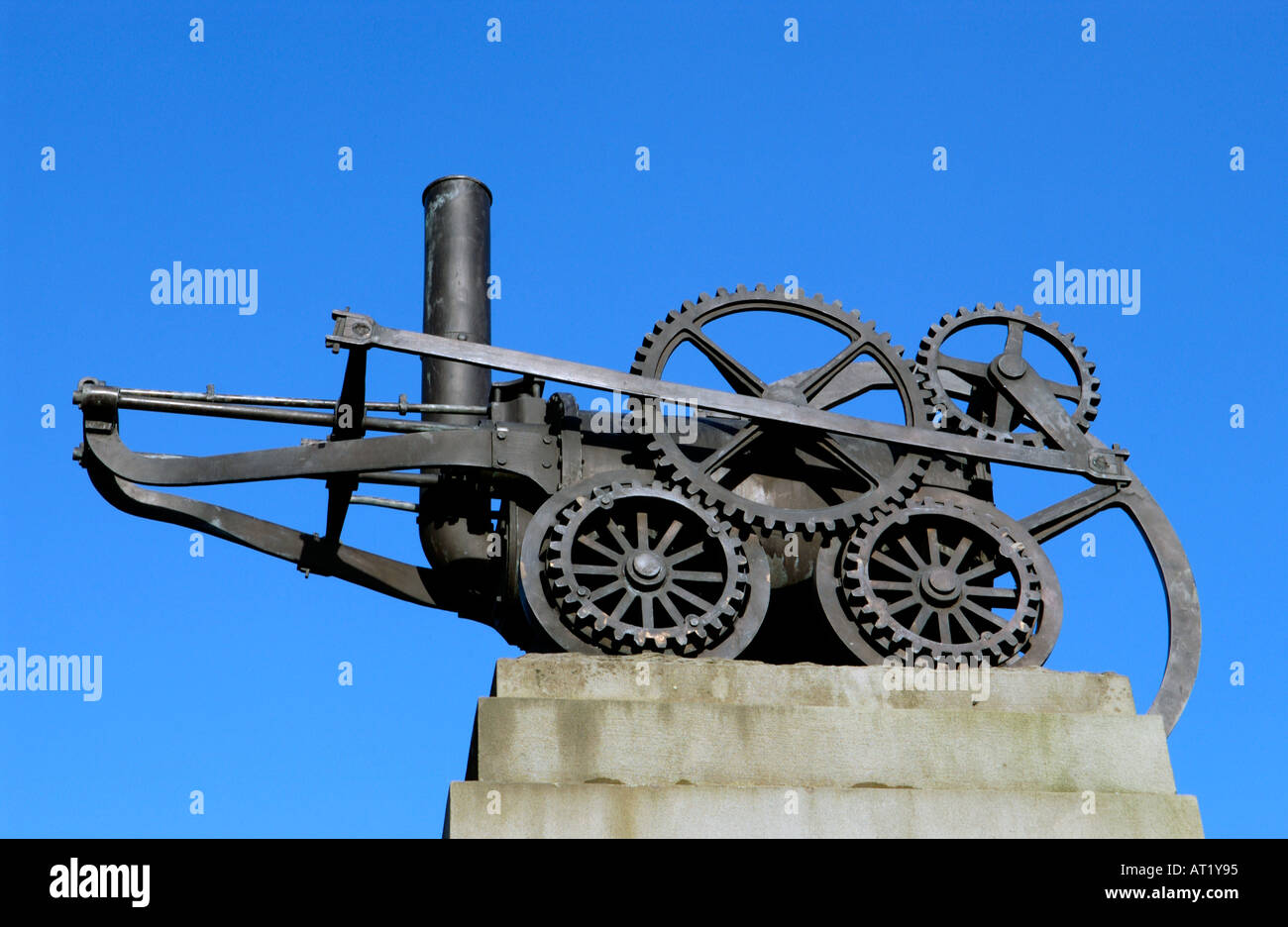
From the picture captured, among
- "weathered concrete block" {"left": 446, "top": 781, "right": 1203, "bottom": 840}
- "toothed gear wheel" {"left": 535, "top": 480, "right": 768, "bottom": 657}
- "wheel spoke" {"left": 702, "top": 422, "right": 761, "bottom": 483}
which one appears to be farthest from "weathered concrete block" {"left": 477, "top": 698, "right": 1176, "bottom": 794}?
"wheel spoke" {"left": 702, "top": 422, "right": 761, "bottom": 483}

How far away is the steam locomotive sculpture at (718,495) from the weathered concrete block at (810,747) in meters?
1.24

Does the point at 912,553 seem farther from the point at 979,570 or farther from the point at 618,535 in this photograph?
the point at 618,535

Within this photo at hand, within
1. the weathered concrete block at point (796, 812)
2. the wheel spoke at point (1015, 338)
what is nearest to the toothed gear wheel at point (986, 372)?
the wheel spoke at point (1015, 338)

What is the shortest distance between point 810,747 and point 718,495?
3.08m

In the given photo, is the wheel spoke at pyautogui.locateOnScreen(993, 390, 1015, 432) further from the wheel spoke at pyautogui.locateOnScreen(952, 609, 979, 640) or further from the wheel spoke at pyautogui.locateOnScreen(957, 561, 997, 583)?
the wheel spoke at pyautogui.locateOnScreen(952, 609, 979, 640)

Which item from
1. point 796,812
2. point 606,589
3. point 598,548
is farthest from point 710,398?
point 796,812

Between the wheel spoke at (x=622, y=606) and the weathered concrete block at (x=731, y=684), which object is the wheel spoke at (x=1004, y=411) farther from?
the wheel spoke at (x=622, y=606)

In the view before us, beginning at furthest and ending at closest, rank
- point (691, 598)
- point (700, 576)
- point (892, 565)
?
point (892, 565) < point (700, 576) < point (691, 598)

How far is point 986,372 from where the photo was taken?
23922mm

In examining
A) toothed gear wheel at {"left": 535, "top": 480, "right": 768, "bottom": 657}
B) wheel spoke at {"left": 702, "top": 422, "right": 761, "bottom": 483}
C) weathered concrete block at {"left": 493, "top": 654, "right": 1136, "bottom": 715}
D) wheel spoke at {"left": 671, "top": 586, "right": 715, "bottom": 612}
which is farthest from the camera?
wheel spoke at {"left": 702, "top": 422, "right": 761, "bottom": 483}

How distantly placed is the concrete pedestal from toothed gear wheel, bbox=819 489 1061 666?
636mm

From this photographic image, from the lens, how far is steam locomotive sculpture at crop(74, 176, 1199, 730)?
70.6 ft

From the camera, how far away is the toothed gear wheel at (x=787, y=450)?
2208 centimetres
